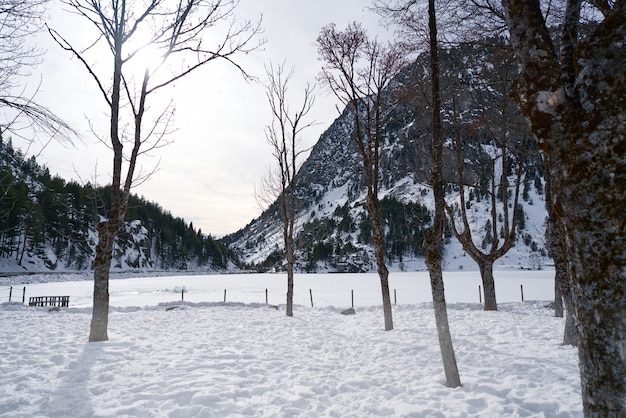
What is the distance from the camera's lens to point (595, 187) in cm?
228

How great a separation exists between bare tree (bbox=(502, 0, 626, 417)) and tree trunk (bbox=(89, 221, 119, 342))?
30.0 ft

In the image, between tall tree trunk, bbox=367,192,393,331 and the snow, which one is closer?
the snow

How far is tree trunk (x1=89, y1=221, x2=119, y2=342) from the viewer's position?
8227 millimetres

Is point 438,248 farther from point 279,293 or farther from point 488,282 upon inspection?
point 279,293

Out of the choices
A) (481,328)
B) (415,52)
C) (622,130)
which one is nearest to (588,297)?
(622,130)

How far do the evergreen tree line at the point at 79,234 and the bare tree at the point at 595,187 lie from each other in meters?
7.63

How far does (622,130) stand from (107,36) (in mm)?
11131

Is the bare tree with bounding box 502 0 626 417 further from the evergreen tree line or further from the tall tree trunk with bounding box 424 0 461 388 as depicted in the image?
the evergreen tree line

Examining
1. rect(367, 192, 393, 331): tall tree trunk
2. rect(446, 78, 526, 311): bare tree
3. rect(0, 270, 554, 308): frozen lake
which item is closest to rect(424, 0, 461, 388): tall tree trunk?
rect(367, 192, 393, 331): tall tree trunk

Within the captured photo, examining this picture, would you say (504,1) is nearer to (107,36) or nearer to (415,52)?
(415,52)

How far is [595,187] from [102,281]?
382 inches

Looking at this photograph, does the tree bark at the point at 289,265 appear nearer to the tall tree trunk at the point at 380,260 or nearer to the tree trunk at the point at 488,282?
the tall tree trunk at the point at 380,260

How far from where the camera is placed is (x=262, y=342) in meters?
8.88

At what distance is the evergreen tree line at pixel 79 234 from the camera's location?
57.5m
